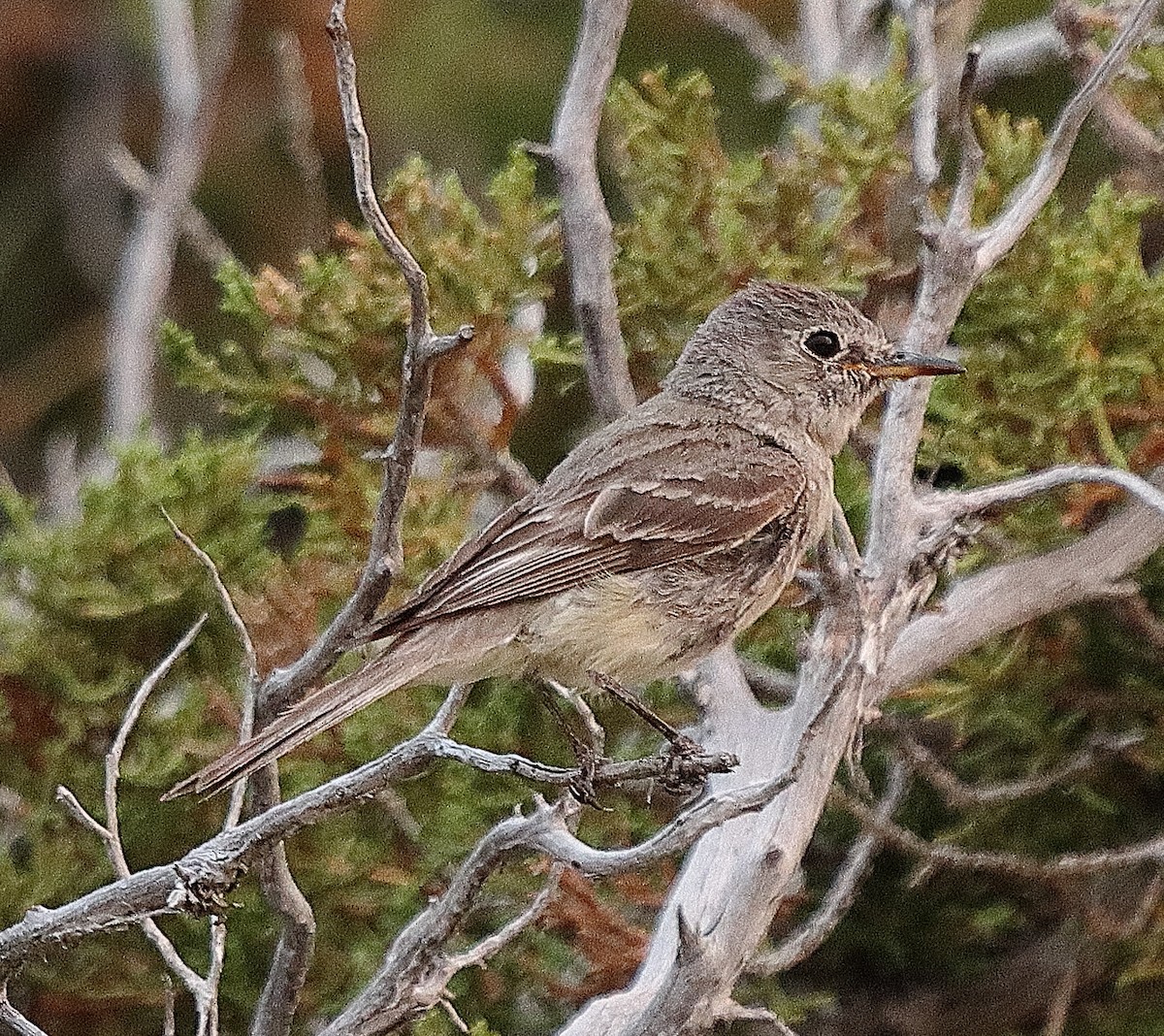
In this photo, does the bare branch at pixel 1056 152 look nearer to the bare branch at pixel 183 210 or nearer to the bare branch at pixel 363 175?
the bare branch at pixel 363 175

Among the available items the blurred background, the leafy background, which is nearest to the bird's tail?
the leafy background

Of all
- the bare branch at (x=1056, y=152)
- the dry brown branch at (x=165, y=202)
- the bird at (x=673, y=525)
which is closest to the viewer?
the bird at (x=673, y=525)

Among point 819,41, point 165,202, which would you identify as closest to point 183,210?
point 165,202

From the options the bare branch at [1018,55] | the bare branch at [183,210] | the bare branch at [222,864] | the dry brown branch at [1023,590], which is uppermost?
the bare branch at [1018,55]

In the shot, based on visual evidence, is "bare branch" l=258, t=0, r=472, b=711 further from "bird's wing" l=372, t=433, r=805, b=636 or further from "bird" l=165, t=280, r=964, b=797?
"bird's wing" l=372, t=433, r=805, b=636

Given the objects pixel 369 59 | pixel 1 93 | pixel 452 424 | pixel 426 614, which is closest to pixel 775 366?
pixel 452 424

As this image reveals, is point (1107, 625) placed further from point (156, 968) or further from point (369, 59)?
point (369, 59)

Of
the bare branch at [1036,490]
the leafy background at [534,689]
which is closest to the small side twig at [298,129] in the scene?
the leafy background at [534,689]
